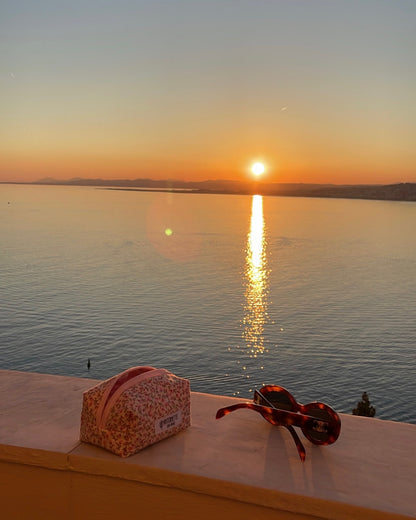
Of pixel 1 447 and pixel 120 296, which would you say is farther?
pixel 120 296

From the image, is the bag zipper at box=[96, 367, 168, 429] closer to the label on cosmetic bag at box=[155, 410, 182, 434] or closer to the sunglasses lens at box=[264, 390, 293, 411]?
the label on cosmetic bag at box=[155, 410, 182, 434]

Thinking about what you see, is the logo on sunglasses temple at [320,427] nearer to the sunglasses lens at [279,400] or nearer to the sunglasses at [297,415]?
the sunglasses at [297,415]

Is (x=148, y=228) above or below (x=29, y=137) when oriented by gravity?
below

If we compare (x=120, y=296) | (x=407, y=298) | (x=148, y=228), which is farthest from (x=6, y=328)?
(x=148, y=228)

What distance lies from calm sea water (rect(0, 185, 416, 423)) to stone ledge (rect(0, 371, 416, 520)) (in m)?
42.2

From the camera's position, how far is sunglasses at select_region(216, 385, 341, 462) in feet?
6.43

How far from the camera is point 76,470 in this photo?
190cm

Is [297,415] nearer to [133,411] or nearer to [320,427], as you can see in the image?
[320,427]

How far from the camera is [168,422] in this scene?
2055 mm

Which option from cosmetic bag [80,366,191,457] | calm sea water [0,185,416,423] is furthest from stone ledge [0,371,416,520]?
calm sea water [0,185,416,423]

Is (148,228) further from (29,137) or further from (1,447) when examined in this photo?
(1,447)

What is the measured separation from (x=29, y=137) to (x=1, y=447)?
192772 mm

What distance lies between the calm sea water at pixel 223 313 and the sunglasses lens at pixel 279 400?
42119 mm

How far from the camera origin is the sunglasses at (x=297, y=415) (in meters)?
1.96
